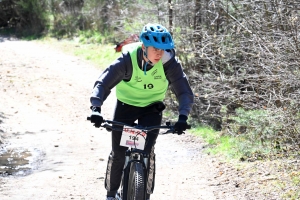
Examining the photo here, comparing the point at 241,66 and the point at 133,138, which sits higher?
the point at 133,138

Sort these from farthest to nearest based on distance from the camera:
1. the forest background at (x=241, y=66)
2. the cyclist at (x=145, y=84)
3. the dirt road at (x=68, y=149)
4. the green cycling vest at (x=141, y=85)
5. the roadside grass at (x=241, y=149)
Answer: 1. the forest background at (x=241, y=66)
2. the dirt road at (x=68, y=149)
3. the roadside grass at (x=241, y=149)
4. the green cycling vest at (x=141, y=85)
5. the cyclist at (x=145, y=84)

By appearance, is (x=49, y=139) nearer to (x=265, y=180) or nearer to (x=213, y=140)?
(x=213, y=140)

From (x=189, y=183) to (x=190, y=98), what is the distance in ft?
8.22

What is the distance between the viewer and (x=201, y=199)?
6820 mm

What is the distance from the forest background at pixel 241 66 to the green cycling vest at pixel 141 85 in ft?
7.84

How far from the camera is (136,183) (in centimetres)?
490

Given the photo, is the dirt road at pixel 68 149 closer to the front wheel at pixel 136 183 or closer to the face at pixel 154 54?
the front wheel at pixel 136 183

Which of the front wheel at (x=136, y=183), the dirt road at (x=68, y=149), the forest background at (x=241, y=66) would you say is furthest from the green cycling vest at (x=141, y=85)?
the forest background at (x=241, y=66)

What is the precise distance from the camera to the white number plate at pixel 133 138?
16.6 ft

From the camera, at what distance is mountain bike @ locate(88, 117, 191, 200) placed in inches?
194

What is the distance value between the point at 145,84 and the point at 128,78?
0.17 m

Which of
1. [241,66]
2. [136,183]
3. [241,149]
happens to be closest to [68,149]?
[241,149]

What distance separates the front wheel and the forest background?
285cm

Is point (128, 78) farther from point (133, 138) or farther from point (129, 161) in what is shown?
point (129, 161)
